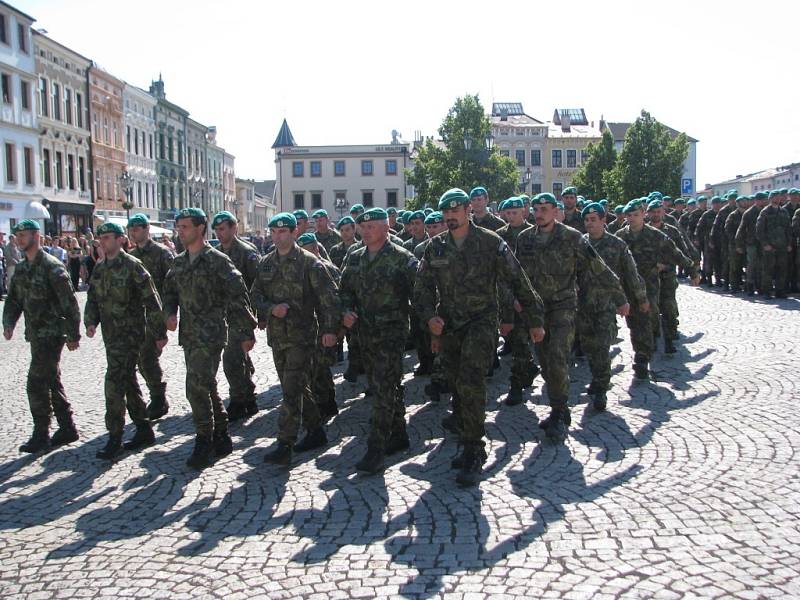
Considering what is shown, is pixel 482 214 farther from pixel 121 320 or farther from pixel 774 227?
pixel 774 227

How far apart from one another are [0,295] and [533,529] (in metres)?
23.6

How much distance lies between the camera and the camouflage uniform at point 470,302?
19.9 ft

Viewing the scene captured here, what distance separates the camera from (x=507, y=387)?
9211mm

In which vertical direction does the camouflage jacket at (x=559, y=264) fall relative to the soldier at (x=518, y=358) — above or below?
above

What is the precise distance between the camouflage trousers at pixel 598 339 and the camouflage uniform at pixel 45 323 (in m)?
5.10

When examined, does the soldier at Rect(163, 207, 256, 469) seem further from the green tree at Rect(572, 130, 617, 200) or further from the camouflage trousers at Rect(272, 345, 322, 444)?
the green tree at Rect(572, 130, 617, 200)

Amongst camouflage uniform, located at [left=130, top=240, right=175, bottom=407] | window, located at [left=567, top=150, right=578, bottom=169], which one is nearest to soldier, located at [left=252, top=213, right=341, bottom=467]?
camouflage uniform, located at [left=130, top=240, right=175, bottom=407]

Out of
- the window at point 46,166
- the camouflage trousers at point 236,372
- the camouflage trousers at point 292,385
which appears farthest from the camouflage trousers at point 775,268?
the window at point 46,166

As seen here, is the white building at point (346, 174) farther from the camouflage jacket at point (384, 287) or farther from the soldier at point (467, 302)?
the soldier at point (467, 302)

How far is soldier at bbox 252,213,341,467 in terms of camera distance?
21.4 ft

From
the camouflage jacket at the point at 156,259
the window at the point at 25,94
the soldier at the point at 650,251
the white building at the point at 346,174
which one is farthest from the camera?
the white building at the point at 346,174

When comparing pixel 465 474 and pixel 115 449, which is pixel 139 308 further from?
pixel 465 474

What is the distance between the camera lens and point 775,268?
1712 cm

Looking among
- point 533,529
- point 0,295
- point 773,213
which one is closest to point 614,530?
point 533,529
